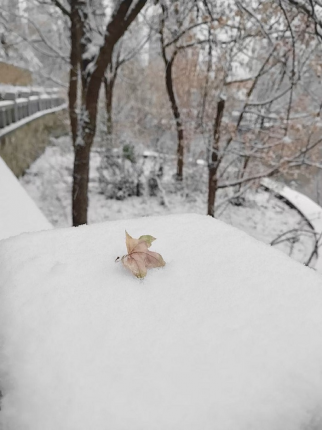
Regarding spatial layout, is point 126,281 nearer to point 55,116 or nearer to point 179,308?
point 179,308

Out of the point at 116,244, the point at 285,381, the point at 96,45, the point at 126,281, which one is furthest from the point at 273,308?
the point at 96,45

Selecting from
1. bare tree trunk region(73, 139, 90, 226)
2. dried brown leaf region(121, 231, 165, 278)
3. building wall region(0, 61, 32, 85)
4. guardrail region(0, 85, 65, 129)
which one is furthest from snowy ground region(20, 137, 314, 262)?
dried brown leaf region(121, 231, 165, 278)

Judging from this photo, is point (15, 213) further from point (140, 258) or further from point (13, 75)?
point (13, 75)

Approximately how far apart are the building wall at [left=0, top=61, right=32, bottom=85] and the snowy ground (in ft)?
12.2

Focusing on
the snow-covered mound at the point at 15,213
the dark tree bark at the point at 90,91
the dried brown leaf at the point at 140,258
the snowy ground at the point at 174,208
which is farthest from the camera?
the snowy ground at the point at 174,208

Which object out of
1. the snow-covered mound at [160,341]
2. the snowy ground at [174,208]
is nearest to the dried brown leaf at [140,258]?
the snow-covered mound at [160,341]

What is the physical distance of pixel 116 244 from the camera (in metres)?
1.02

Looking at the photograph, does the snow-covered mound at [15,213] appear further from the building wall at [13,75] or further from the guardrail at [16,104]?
the building wall at [13,75]

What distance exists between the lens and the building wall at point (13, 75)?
10.9 metres

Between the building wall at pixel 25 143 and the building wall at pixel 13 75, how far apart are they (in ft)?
5.16

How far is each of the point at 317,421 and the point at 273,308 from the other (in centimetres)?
22

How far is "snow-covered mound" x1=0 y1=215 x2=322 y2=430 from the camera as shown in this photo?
0.55 metres

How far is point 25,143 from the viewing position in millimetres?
11375

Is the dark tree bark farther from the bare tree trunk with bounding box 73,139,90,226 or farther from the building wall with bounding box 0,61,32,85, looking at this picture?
the building wall with bounding box 0,61,32,85
